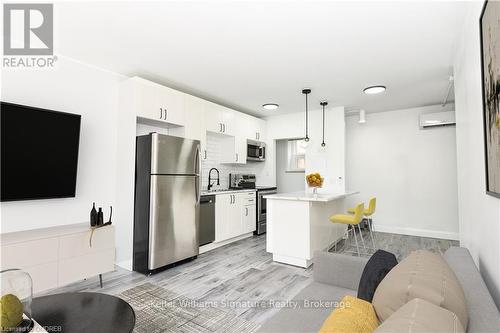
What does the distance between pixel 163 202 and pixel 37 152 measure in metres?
1.41

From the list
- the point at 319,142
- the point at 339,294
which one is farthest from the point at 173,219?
the point at 319,142

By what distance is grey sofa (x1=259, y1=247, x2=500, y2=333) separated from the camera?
3.01ft

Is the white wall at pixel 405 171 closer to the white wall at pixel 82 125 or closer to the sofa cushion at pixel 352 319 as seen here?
the white wall at pixel 82 125

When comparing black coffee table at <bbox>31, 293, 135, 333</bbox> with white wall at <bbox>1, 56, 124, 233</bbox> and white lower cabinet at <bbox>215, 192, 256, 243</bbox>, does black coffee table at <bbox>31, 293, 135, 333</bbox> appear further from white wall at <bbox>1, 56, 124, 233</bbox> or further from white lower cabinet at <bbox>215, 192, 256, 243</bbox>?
white lower cabinet at <bbox>215, 192, 256, 243</bbox>

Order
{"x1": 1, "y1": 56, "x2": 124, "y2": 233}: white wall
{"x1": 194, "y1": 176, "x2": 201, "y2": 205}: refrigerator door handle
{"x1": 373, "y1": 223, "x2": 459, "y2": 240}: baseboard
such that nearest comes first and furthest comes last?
{"x1": 1, "y1": 56, "x2": 124, "y2": 233}: white wall
{"x1": 194, "y1": 176, "x2": 201, "y2": 205}: refrigerator door handle
{"x1": 373, "y1": 223, "x2": 459, "y2": 240}: baseboard

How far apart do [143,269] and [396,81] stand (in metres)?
4.39

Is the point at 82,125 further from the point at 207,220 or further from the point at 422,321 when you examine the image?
the point at 422,321

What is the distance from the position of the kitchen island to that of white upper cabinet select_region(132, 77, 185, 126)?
1.88 metres

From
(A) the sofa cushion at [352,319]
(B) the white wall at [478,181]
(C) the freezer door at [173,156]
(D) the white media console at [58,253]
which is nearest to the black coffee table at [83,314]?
(D) the white media console at [58,253]

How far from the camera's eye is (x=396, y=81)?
3846 mm

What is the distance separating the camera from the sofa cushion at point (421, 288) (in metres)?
0.87

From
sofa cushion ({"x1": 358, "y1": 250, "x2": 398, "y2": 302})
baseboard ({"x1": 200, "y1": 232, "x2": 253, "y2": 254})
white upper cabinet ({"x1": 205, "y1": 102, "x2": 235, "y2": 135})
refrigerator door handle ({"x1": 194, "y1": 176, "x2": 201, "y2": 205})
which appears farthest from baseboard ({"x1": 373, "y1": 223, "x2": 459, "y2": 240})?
sofa cushion ({"x1": 358, "y1": 250, "x2": 398, "y2": 302})

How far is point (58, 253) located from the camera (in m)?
2.51

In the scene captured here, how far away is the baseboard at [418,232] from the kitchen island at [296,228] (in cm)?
243
